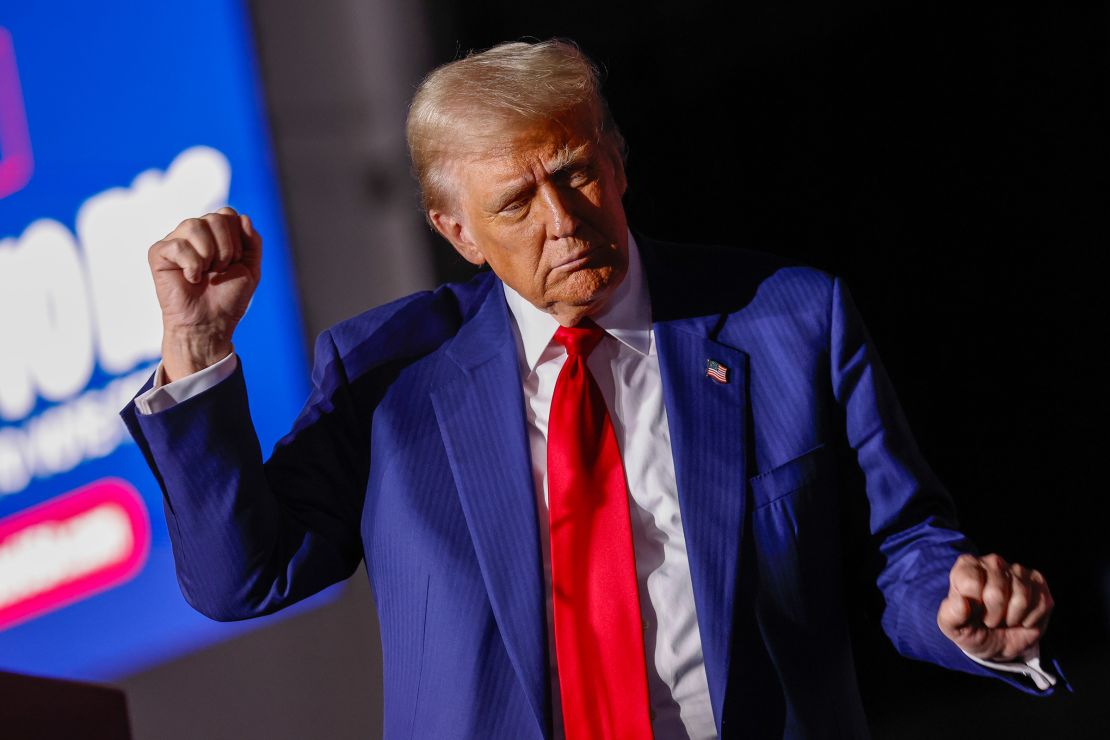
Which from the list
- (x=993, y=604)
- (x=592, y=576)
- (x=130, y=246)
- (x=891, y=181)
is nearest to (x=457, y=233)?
(x=592, y=576)

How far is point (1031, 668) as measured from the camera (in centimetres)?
136

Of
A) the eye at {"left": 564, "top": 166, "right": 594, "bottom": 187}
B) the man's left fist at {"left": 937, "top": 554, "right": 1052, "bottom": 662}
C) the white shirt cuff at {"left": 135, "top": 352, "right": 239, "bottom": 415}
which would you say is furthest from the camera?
the eye at {"left": 564, "top": 166, "right": 594, "bottom": 187}

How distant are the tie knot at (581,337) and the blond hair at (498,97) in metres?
0.23

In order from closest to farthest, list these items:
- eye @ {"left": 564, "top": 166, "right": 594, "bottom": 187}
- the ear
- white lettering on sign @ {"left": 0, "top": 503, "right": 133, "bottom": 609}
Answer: eye @ {"left": 564, "top": 166, "right": 594, "bottom": 187}, the ear, white lettering on sign @ {"left": 0, "top": 503, "right": 133, "bottom": 609}

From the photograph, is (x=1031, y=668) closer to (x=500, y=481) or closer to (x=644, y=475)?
(x=644, y=475)

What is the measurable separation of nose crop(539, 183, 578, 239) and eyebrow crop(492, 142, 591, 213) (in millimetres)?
19

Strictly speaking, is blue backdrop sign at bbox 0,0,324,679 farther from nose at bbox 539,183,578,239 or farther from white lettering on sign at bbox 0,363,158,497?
nose at bbox 539,183,578,239

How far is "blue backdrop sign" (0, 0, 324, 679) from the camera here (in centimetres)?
218

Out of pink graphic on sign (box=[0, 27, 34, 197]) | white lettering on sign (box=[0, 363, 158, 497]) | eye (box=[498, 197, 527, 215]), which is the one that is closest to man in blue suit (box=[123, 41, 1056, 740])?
eye (box=[498, 197, 527, 215])

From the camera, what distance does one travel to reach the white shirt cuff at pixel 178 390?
134 centimetres

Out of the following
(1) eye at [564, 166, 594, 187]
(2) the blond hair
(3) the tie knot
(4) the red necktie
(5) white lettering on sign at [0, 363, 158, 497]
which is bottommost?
(5) white lettering on sign at [0, 363, 158, 497]

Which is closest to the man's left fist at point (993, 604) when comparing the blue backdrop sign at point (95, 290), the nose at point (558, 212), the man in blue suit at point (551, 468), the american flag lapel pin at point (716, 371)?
the man in blue suit at point (551, 468)

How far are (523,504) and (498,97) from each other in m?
0.48

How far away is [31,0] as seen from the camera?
7.29 feet
